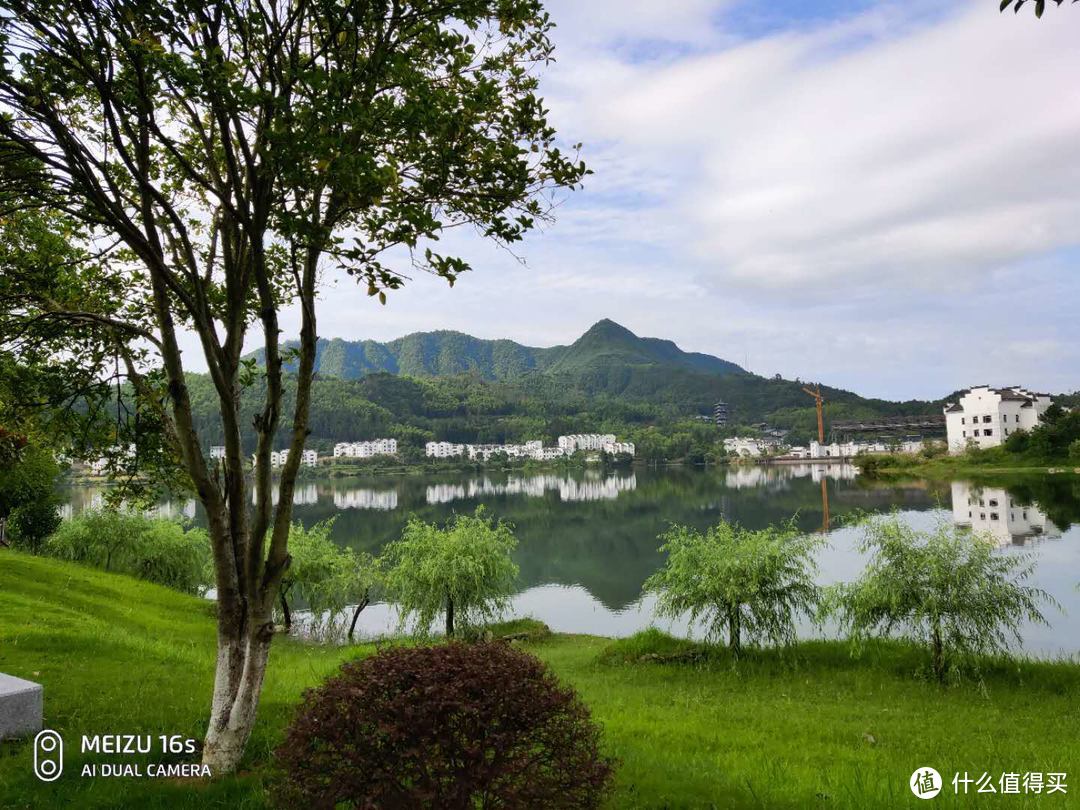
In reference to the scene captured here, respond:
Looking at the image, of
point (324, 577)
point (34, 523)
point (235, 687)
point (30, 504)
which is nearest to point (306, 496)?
point (34, 523)

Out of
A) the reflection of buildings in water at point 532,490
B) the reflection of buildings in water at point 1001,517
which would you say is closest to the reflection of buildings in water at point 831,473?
the reflection of buildings in water at point 532,490

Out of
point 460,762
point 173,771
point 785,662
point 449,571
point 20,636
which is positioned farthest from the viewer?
point 449,571

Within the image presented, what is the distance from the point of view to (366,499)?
8481cm

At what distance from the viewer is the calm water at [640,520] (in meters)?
25.5

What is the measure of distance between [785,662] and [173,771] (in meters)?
12.4

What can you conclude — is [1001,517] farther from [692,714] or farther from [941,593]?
[692,714]

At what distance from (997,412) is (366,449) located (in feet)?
414

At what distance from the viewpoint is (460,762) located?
13.1ft

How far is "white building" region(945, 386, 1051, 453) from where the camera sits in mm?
92688

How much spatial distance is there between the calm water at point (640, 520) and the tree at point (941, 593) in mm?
5495

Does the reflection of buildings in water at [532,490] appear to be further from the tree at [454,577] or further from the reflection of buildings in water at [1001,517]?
the tree at [454,577]

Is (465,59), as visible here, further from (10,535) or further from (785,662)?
(10,535)

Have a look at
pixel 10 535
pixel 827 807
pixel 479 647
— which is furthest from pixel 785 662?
pixel 10 535

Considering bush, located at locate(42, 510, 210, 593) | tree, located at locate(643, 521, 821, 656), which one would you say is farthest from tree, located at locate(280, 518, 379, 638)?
tree, located at locate(643, 521, 821, 656)
